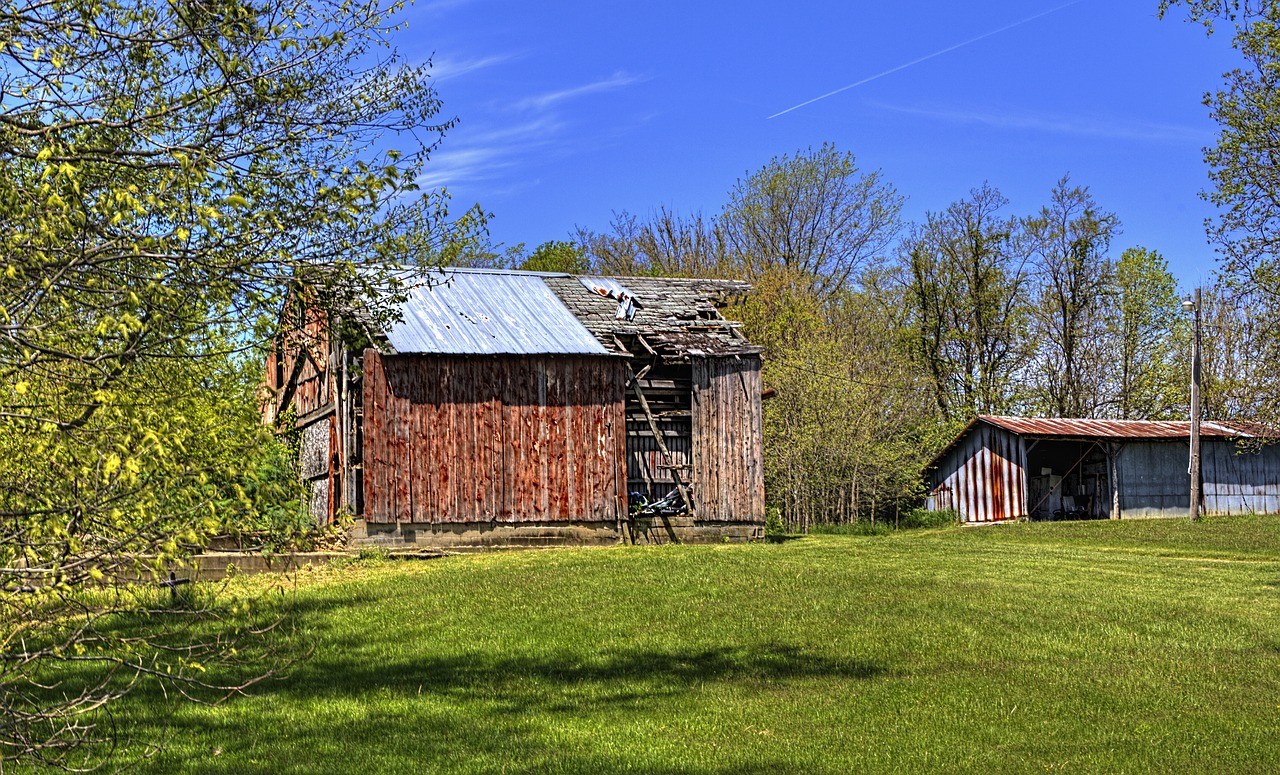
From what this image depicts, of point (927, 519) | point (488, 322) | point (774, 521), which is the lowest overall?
point (927, 519)

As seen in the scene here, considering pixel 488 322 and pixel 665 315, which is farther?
pixel 665 315

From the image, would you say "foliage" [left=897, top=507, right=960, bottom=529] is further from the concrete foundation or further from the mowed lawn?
the mowed lawn

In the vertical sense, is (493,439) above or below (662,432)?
below

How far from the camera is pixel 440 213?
39.9 ft

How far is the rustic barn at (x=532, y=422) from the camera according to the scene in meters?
25.3

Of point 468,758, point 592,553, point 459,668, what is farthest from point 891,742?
point 592,553

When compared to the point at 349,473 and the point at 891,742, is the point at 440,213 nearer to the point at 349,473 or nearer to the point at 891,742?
the point at 891,742

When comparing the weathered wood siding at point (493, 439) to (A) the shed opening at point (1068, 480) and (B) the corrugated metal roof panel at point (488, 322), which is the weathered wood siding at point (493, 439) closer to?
(B) the corrugated metal roof panel at point (488, 322)

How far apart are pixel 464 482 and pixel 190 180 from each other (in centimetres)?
1799

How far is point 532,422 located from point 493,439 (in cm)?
95

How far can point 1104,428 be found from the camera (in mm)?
41969

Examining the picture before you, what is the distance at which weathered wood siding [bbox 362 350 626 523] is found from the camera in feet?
82.7

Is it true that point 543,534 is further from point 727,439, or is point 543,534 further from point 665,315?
point 665,315

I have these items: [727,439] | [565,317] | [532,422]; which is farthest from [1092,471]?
[532,422]
